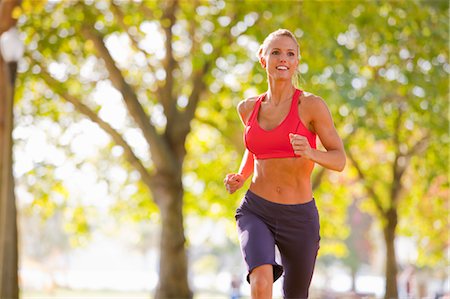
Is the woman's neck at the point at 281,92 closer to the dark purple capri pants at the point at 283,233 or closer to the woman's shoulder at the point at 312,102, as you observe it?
the woman's shoulder at the point at 312,102

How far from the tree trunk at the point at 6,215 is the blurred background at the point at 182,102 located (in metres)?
0.03

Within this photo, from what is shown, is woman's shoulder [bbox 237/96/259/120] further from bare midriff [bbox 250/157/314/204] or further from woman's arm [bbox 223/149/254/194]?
bare midriff [bbox 250/157/314/204]

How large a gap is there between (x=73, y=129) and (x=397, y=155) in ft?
27.5

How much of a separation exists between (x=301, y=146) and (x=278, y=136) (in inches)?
14.9

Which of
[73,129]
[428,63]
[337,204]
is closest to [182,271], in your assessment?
[73,129]

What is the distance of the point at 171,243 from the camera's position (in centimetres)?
2048

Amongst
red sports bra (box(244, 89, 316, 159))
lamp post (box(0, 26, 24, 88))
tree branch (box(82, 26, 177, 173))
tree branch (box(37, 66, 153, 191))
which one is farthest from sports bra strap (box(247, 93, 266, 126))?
tree branch (box(37, 66, 153, 191))

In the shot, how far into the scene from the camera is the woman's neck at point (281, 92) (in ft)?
19.1

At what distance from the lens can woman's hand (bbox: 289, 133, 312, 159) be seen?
527 centimetres

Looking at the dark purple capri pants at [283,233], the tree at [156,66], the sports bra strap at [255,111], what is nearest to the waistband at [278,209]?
the dark purple capri pants at [283,233]

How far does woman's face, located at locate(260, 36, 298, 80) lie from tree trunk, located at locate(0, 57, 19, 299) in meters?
10.4

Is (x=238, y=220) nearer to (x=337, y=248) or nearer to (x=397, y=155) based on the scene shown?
(x=397, y=155)

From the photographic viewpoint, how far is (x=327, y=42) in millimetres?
16938

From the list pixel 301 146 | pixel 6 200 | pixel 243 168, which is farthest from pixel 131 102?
pixel 301 146
